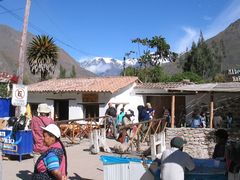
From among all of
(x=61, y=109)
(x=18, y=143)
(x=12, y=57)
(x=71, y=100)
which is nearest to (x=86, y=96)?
(x=71, y=100)

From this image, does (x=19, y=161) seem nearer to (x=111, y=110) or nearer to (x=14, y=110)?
(x=14, y=110)

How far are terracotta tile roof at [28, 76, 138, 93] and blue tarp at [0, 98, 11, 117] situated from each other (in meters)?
9.19

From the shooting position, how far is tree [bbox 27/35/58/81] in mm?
31172

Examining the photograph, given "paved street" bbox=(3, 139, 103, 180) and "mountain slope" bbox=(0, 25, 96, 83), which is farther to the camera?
"mountain slope" bbox=(0, 25, 96, 83)

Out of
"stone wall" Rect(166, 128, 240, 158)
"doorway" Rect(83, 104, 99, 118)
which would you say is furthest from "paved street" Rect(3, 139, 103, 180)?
"doorway" Rect(83, 104, 99, 118)

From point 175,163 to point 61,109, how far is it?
19.4m

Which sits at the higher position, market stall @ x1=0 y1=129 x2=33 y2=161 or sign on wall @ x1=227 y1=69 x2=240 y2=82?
sign on wall @ x1=227 y1=69 x2=240 y2=82

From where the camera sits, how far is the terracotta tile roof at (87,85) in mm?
22938

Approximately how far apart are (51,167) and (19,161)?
24.3 ft

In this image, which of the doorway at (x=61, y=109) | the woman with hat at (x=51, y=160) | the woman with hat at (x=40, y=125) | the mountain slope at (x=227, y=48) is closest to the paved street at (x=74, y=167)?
the woman with hat at (x=40, y=125)

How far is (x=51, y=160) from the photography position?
178 inches

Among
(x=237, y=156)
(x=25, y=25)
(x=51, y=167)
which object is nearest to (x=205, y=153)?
(x=25, y=25)

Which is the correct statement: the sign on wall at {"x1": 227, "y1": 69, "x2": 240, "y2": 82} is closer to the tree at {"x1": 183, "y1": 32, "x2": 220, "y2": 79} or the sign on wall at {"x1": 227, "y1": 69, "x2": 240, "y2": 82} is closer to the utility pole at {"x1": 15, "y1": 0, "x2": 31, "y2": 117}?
the utility pole at {"x1": 15, "y1": 0, "x2": 31, "y2": 117}

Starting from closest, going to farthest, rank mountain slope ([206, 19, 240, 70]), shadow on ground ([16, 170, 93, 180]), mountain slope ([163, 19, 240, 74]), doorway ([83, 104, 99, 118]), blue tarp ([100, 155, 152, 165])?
blue tarp ([100, 155, 152, 165]), shadow on ground ([16, 170, 93, 180]), doorway ([83, 104, 99, 118]), mountain slope ([163, 19, 240, 74]), mountain slope ([206, 19, 240, 70])
